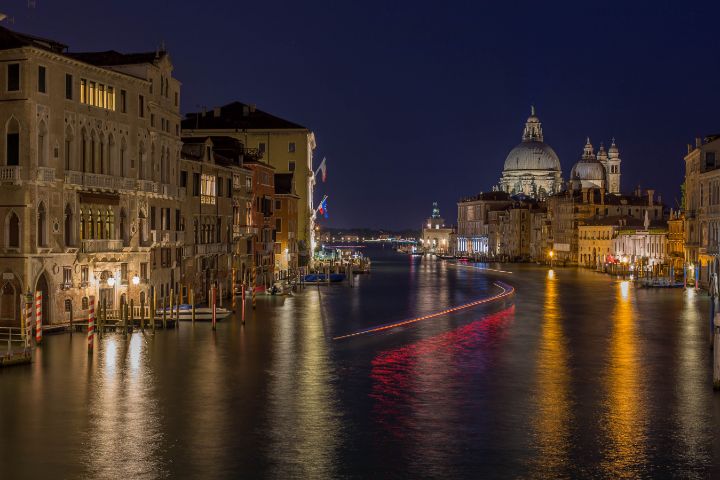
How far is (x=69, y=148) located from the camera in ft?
117

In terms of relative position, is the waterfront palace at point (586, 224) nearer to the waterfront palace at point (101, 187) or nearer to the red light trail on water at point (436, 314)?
the red light trail on water at point (436, 314)

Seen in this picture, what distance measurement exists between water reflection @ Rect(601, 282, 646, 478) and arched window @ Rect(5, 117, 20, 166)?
67.2 feet

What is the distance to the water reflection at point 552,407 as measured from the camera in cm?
1778

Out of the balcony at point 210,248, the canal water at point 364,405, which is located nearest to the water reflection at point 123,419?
the canal water at point 364,405

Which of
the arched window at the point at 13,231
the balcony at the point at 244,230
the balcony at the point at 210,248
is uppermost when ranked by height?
the balcony at the point at 244,230

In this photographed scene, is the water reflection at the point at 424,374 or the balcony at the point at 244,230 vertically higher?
the balcony at the point at 244,230

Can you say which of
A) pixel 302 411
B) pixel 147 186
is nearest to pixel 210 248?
pixel 147 186

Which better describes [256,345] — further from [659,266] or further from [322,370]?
[659,266]

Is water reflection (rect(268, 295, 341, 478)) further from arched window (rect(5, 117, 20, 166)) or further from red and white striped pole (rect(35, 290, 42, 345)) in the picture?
arched window (rect(5, 117, 20, 166))

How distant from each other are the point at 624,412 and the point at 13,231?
2143 centimetres

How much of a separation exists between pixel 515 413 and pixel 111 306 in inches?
865

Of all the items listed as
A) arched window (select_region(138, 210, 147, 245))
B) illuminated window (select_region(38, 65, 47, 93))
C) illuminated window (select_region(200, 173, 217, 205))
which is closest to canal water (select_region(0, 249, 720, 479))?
arched window (select_region(138, 210, 147, 245))

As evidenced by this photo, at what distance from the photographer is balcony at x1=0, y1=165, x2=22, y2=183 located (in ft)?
109

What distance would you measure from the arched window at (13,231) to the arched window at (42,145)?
1.99m
